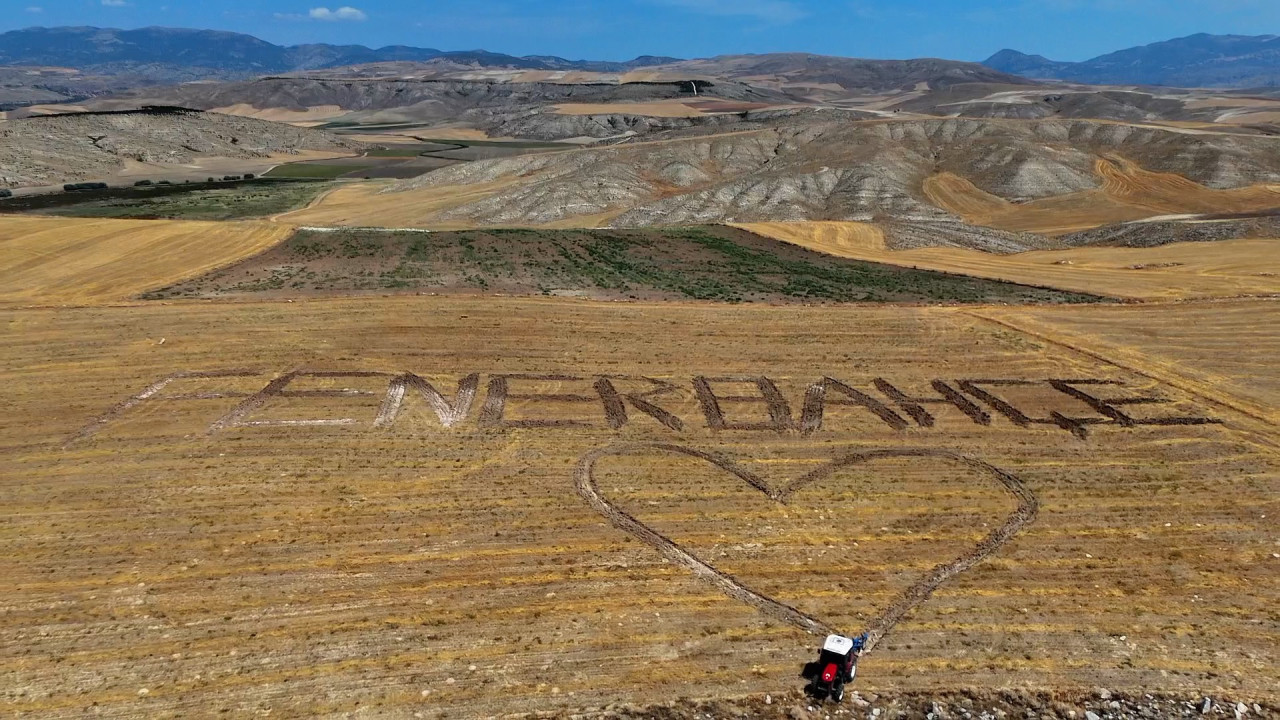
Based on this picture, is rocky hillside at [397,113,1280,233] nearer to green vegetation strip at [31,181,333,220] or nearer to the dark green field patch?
green vegetation strip at [31,181,333,220]

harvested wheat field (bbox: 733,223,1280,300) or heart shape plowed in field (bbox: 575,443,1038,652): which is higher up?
harvested wheat field (bbox: 733,223,1280,300)

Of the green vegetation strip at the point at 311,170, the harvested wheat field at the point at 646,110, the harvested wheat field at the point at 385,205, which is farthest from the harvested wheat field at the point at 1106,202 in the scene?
the harvested wheat field at the point at 646,110

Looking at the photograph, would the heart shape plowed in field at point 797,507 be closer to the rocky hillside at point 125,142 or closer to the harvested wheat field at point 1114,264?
the harvested wheat field at point 1114,264

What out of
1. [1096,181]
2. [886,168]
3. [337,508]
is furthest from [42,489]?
[1096,181]

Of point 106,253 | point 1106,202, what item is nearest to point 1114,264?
point 1106,202

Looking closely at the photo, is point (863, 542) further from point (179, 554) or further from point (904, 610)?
point (179, 554)

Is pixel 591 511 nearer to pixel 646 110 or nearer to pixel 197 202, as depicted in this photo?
pixel 197 202

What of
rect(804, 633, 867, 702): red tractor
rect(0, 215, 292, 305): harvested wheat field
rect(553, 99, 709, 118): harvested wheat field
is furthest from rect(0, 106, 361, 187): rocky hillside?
rect(804, 633, 867, 702): red tractor
